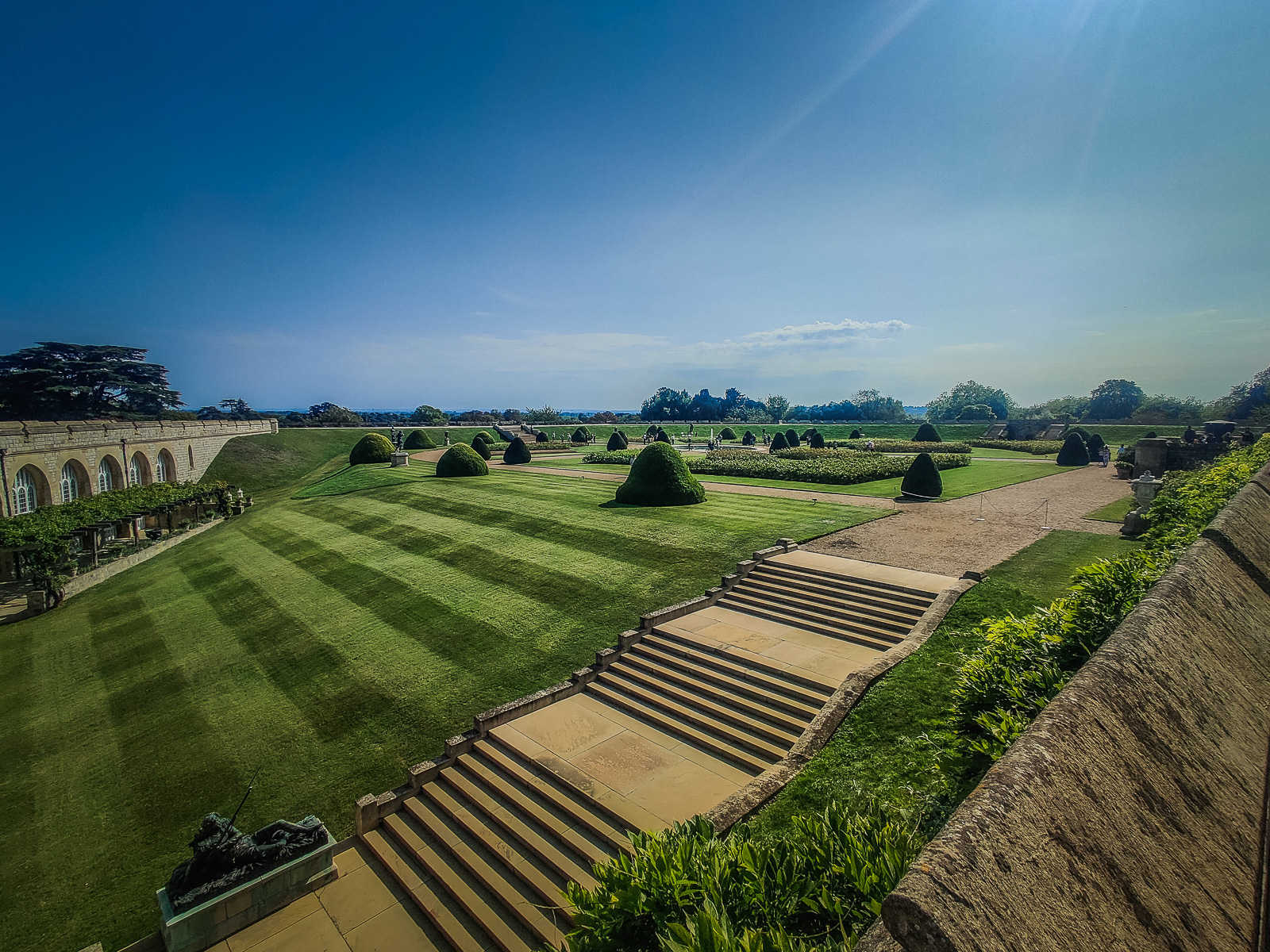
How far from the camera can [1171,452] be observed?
88.2ft

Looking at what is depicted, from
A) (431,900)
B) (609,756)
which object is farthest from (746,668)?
(431,900)

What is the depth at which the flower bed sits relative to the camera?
28.2 meters

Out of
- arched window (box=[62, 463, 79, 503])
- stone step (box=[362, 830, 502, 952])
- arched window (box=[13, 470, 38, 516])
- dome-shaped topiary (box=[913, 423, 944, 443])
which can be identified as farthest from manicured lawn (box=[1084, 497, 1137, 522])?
arched window (box=[62, 463, 79, 503])

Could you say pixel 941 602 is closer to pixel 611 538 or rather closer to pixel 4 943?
pixel 611 538

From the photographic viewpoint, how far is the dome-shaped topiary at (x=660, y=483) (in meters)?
21.7

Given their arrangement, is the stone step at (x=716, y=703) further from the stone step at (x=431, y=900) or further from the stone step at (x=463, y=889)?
the stone step at (x=431, y=900)

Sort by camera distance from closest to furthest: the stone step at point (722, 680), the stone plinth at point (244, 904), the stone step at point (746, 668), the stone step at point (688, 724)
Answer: the stone plinth at point (244, 904), the stone step at point (688, 724), the stone step at point (722, 680), the stone step at point (746, 668)

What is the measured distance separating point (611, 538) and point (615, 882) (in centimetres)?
1383

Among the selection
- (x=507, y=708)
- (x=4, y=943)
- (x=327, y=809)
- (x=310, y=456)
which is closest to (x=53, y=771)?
(x=4, y=943)

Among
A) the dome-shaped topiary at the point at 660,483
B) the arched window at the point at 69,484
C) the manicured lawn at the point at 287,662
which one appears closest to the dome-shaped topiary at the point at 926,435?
the manicured lawn at the point at 287,662

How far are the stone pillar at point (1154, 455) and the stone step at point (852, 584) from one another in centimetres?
2358

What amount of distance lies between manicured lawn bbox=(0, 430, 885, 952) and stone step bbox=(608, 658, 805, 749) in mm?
1383

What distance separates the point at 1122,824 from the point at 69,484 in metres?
41.1

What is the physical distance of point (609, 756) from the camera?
28.3ft
